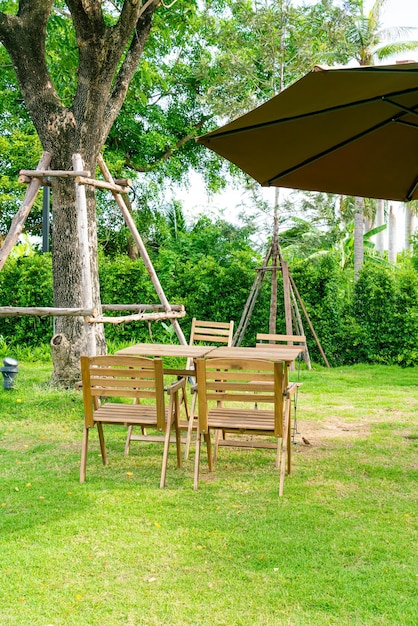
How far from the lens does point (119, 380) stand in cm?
504

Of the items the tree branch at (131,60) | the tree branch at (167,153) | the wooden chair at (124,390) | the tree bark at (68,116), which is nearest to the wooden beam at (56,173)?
the tree bark at (68,116)

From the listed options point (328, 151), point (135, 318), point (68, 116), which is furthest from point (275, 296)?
point (328, 151)

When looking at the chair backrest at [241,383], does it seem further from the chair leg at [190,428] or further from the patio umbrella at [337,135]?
the patio umbrella at [337,135]

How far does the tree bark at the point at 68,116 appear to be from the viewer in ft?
28.4

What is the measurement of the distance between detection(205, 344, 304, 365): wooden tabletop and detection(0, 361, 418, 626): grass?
3.11 feet

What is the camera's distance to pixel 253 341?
1229cm

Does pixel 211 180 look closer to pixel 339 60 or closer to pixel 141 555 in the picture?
pixel 339 60

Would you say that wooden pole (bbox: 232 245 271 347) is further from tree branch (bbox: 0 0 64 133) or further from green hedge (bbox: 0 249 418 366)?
tree branch (bbox: 0 0 64 133)

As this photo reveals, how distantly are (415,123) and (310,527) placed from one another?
301 centimetres

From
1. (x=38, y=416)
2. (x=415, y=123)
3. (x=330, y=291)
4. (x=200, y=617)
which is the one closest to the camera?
(x=200, y=617)

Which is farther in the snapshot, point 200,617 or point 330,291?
point 330,291

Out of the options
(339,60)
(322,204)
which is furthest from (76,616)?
(339,60)

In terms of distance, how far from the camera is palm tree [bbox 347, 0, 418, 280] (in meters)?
18.5

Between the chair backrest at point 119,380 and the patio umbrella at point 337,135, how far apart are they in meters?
1.76
